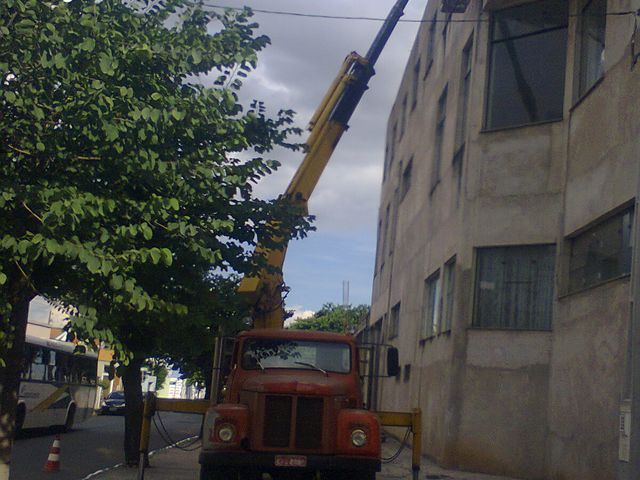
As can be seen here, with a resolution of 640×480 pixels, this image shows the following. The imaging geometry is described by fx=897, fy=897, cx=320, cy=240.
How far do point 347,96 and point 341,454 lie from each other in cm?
1008

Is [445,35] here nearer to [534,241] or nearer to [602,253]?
[534,241]

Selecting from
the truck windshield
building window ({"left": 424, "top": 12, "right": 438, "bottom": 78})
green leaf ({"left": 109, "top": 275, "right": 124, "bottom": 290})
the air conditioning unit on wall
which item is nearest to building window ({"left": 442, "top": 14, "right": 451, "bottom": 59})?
building window ({"left": 424, "top": 12, "right": 438, "bottom": 78})

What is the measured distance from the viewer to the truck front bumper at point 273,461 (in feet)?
37.6

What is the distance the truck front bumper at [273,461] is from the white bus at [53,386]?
1444 cm

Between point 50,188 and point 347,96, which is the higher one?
point 347,96

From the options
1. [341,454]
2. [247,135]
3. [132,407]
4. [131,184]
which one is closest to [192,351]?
[132,407]

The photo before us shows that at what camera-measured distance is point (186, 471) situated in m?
16.9

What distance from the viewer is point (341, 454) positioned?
1159 centimetres

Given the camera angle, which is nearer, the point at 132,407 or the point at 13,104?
the point at 13,104

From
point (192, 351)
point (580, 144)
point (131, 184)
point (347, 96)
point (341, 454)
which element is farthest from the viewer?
point (347, 96)

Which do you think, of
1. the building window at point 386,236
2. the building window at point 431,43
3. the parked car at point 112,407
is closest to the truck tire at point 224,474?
the building window at point 431,43

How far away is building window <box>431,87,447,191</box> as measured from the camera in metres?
24.4

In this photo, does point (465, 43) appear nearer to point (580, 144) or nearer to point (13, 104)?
point (580, 144)

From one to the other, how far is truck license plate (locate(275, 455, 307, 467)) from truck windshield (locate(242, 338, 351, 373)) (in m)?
1.49
